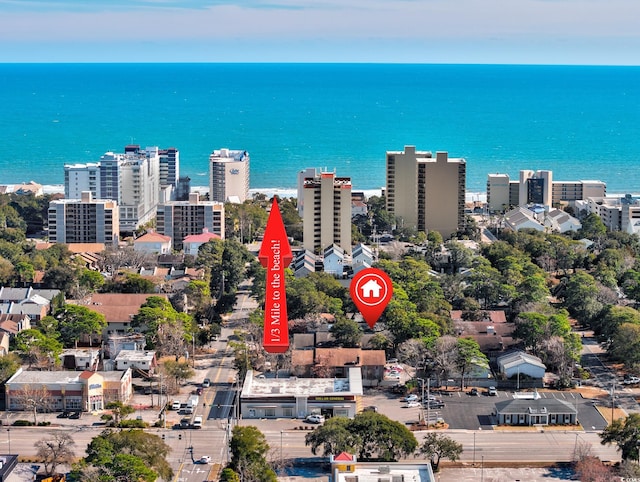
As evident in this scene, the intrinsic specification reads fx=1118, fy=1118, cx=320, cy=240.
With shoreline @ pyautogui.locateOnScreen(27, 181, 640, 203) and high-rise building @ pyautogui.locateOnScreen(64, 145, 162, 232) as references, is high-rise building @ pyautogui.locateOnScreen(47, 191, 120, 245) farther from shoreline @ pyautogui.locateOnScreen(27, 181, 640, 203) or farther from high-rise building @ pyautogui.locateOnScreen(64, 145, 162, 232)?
shoreline @ pyautogui.locateOnScreen(27, 181, 640, 203)

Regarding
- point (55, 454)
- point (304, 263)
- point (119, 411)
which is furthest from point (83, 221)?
point (55, 454)

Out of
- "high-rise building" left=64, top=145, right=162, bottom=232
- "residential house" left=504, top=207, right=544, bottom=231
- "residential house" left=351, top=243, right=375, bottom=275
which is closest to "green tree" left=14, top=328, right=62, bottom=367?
"residential house" left=351, top=243, right=375, bottom=275

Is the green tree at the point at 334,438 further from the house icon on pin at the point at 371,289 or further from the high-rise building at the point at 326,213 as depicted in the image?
the high-rise building at the point at 326,213

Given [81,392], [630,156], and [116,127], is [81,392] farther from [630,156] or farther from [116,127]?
[116,127]

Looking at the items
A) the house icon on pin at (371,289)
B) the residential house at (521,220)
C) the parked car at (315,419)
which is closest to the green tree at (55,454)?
the parked car at (315,419)

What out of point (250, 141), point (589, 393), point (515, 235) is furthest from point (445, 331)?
point (250, 141)

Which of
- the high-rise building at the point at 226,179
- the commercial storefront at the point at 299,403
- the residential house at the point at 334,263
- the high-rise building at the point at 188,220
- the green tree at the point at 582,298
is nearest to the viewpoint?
the commercial storefront at the point at 299,403
